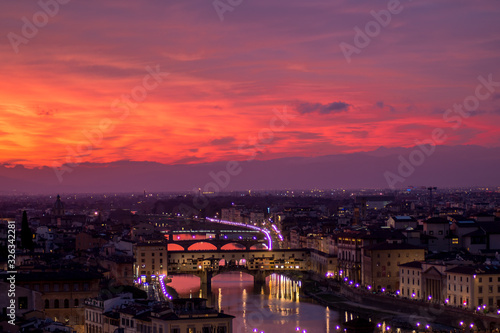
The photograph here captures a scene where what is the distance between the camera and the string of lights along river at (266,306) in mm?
26562

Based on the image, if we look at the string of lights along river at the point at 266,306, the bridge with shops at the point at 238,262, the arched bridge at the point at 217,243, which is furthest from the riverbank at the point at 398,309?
the arched bridge at the point at 217,243

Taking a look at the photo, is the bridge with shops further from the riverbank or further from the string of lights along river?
the riverbank

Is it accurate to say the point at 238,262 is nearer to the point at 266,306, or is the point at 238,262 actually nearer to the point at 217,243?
the point at 217,243

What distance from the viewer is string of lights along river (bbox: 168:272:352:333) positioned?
26.6 m

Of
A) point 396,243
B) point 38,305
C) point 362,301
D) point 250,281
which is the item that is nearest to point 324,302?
point 362,301

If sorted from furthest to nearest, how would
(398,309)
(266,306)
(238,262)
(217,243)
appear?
1. (217,243)
2. (238,262)
3. (266,306)
4. (398,309)

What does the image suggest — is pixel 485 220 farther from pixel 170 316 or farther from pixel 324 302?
pixel 170 316

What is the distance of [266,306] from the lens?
1229 inches

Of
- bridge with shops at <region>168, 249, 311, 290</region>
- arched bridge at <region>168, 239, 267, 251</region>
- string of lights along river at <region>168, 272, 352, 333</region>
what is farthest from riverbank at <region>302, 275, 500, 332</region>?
arched bridge at <region>168, 239, 267, 251</region>

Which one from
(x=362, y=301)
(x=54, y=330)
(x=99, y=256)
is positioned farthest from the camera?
(x=99, y=256)

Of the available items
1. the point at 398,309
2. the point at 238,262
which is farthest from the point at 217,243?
the point at 398,309

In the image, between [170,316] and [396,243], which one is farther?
[396,243]

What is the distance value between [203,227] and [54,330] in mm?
72248

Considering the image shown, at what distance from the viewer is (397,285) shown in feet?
112
